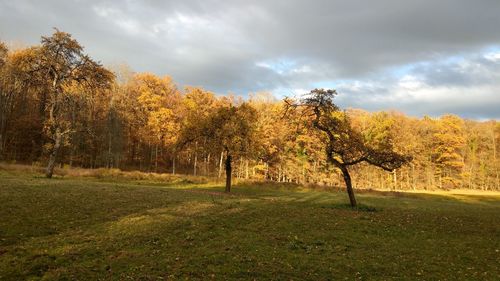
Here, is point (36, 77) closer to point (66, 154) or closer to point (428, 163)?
point (66, 154)

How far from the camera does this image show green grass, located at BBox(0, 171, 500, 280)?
42.2 ft

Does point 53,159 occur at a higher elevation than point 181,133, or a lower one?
lower

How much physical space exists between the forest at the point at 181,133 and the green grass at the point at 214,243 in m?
20.6

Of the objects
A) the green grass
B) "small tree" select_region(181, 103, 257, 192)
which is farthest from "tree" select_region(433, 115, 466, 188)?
the green grass

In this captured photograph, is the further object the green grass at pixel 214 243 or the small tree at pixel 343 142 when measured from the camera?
the small tree at pixel 343 142

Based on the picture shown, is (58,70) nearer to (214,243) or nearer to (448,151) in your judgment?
(214,243)

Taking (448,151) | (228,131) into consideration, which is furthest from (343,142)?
(448,151)

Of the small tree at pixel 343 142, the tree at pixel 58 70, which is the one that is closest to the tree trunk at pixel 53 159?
the tree at pixel 58 70

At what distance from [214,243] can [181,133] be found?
30.2 m

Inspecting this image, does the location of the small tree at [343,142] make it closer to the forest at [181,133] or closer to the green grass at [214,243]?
the green grass at [214,243]

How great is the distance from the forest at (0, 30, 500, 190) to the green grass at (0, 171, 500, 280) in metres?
20.6

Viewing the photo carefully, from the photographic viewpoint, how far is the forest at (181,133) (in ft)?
144

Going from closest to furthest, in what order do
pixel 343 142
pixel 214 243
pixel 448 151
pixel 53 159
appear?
1. pixel 214 243
2. pixel 343 142
3. pixel 53 159
4. pixel 448 151

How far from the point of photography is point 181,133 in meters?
45.4
